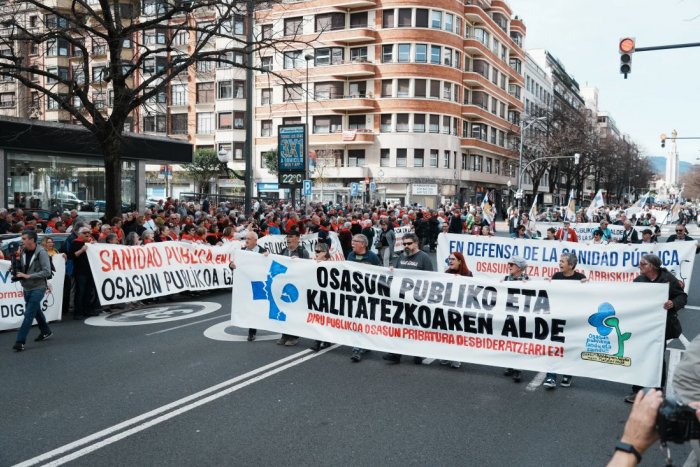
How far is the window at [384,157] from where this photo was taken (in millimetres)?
53500

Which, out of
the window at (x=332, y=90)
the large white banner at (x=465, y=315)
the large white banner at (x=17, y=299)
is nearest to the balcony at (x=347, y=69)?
the window at (x=332, y=90)

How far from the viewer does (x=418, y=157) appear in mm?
53656

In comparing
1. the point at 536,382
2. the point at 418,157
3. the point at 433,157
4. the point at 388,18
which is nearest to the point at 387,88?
the point at 388,18

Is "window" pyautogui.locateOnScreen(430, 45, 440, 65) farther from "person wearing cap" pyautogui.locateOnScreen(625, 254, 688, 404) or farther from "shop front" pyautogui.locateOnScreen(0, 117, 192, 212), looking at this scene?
"person wearing cap" pyautogui.locateOnScreen(625, 254, 688, 404)

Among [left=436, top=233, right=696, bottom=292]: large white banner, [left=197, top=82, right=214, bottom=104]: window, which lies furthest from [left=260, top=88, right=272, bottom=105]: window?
[left=436, top=233, right=696, bottom=292]: large white banner

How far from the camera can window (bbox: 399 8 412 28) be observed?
51812 mm

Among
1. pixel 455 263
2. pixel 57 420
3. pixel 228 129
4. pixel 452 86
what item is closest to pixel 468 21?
pixel 452 86

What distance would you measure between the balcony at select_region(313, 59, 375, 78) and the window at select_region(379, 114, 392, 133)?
400cm

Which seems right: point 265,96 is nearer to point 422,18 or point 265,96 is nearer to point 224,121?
point 224,121

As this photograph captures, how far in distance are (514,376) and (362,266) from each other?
2491mm

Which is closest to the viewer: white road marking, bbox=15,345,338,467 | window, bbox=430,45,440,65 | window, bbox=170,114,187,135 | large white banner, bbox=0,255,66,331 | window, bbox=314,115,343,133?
white road marking, bbox=15,345,338,467

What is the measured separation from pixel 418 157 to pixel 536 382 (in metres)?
47.6

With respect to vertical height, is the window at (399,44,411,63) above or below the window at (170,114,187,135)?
above

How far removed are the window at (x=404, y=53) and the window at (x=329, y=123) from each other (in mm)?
7899
